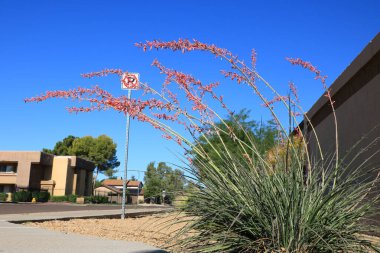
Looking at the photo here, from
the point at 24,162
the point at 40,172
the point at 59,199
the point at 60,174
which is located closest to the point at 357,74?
the point at 59,199

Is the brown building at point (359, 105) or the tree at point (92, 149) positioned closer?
the brown building at point (359, 105)

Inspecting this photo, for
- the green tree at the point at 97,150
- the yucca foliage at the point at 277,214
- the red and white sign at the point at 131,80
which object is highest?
the green tree at the point at 97,150

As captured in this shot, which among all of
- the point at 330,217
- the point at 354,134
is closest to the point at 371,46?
the point at 354,134

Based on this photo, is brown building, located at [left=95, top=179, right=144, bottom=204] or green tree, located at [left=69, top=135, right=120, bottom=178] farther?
green tree, located at [left=69, top=135, right=120, bottom=178]

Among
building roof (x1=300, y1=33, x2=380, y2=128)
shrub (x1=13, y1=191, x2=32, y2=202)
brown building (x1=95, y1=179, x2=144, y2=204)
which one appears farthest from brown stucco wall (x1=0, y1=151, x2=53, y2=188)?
building roof (x1=300, y1=33, x2=380, y2=128)

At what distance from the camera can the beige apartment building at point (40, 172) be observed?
2291 inches

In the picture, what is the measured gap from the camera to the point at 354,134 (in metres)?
12.0

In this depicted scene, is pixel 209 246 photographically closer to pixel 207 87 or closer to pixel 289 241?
pixel 289 241

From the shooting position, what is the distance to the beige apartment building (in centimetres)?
5819

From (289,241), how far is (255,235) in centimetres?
38

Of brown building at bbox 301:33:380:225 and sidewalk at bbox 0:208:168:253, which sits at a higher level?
brown building at bbox 301:33:380:225

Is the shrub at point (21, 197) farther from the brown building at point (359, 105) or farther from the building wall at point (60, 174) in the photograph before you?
the brown building at point (359, 105)

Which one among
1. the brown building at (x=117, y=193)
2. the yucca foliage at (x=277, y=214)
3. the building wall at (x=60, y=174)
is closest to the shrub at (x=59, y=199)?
the building wall at (x=60, y=174)

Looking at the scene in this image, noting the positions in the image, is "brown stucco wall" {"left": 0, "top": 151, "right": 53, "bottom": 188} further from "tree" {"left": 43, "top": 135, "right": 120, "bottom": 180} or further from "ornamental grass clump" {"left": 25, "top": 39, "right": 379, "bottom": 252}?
"ornamental grass clump" {"left": 25, "top": 39, "right": 379, "bottom": 252}
